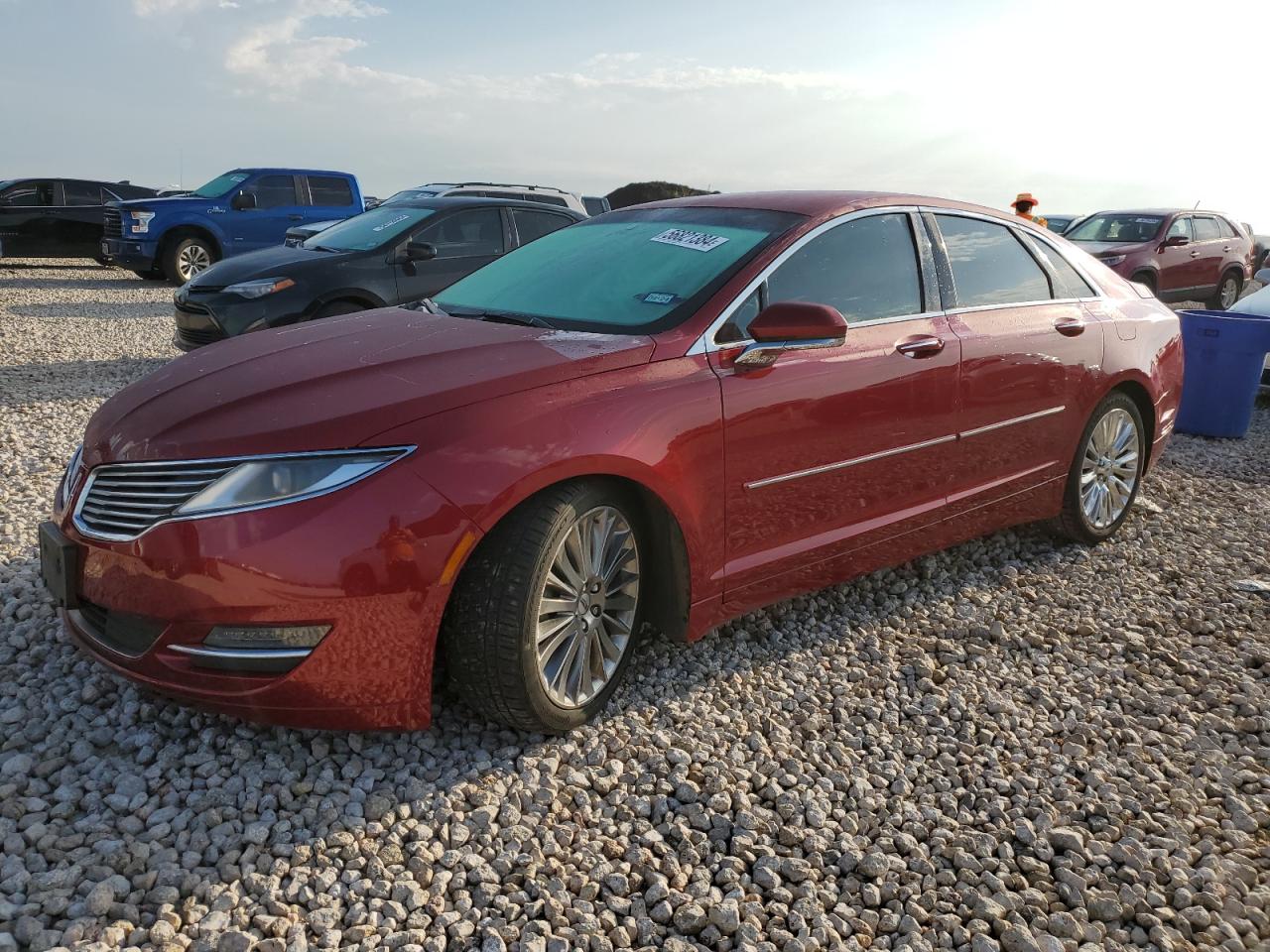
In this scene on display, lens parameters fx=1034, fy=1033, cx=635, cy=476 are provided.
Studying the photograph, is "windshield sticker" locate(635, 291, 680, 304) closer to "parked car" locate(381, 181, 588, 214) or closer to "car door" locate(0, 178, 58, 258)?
"parked car" locate(381, 181, 588, 214)

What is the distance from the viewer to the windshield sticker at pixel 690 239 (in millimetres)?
3688

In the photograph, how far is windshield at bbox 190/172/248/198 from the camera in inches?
585

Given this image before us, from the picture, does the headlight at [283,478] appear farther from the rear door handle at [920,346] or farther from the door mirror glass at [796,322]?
the rear door handle at [920,346]

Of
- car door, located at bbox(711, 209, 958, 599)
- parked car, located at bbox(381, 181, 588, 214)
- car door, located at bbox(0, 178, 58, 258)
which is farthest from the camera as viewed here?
car door, located at bbox(0, 178, 58, 258)

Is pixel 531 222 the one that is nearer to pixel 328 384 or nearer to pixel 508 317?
pixel 508 317

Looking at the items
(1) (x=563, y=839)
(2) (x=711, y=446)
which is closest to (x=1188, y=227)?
(2) (x=711, y=446)

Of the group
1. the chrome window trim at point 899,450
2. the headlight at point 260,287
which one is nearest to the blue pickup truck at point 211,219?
the headlight at point 260,287

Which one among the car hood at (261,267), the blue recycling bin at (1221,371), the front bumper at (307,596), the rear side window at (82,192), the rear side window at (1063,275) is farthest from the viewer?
the rear side window at (82,192)

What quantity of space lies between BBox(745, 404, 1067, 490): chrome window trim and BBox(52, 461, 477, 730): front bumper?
3.83 feet

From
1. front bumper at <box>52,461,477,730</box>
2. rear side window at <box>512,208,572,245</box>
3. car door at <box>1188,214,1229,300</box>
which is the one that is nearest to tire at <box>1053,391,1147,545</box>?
front bumper at <box>52,461,477,730</box>

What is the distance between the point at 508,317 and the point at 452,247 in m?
5.83

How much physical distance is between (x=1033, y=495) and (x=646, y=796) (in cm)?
260

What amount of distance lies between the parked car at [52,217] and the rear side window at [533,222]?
10.5 meters

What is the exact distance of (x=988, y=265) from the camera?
14.5 feet
